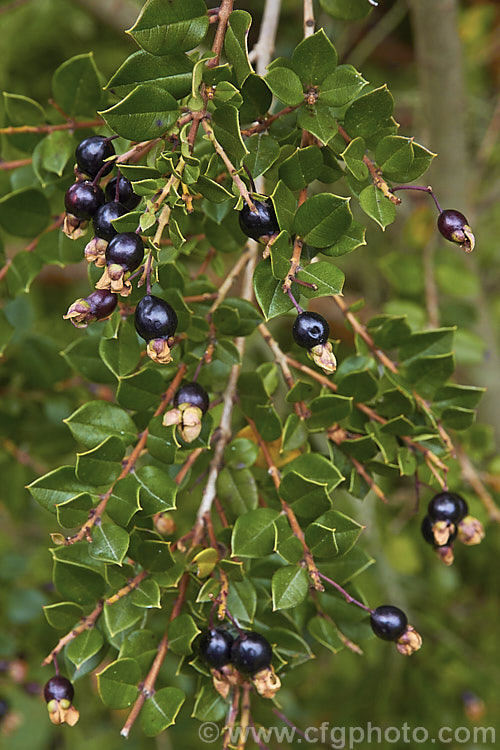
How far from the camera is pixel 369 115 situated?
0.57 m

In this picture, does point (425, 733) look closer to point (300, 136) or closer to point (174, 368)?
point (174, 368)

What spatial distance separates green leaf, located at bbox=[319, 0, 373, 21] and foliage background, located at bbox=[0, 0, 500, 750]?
1.35 ft

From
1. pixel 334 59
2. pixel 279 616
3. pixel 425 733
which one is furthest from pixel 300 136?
pixel 425 733

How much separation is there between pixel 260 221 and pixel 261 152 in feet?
0.27

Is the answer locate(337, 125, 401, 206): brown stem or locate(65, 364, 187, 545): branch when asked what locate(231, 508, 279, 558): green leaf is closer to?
locate(65, 364, 187, 545): branch

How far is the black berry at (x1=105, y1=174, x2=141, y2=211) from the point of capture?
53cm

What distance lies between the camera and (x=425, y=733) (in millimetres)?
1295

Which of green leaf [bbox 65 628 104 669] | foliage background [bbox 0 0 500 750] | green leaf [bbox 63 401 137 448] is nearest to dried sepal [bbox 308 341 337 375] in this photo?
green leaf [bbox 63 401 137 448]

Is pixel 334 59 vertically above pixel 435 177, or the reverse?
pixel 334 59

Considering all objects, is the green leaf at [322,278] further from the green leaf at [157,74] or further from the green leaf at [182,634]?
the green leaf at [182,634]

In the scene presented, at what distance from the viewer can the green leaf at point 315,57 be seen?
54cm

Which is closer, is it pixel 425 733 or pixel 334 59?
pixel 334 59

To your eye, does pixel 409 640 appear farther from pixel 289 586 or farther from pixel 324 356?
pixel 324 356

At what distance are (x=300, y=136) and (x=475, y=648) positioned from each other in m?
1.45
